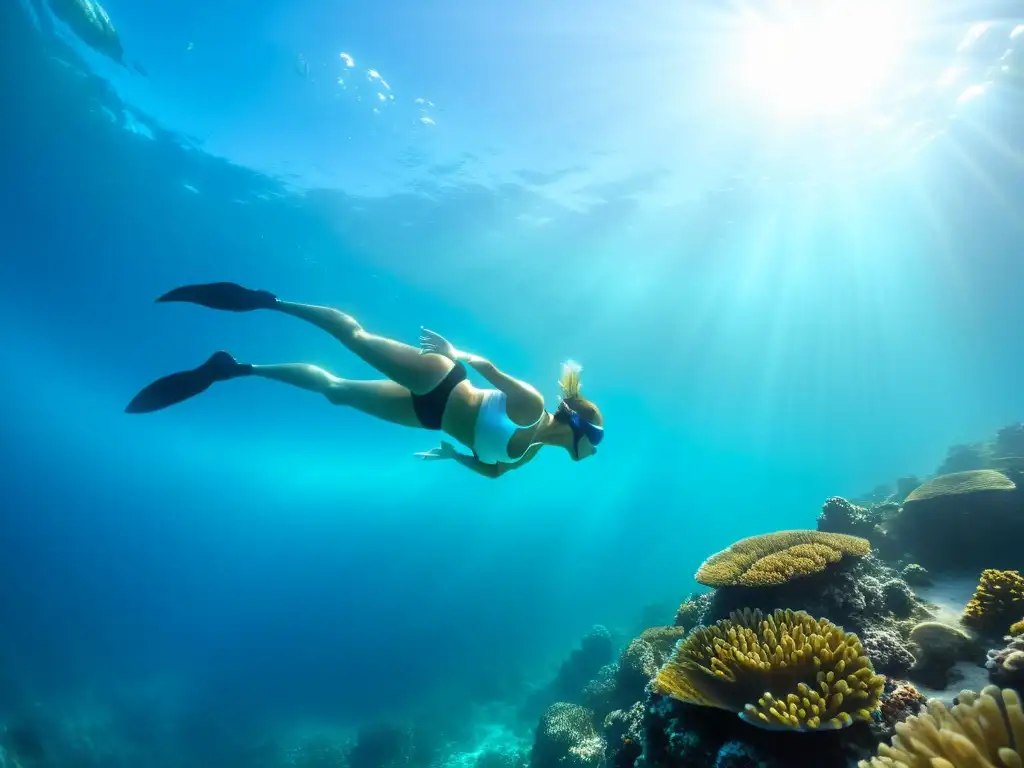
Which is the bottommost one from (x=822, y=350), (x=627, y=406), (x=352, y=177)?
(x=352, y=177)

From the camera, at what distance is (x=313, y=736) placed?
23953 mm

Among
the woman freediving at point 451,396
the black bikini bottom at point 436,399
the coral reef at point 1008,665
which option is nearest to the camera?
the coral reef at point 1008,665

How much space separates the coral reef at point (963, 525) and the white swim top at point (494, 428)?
8.73 metres

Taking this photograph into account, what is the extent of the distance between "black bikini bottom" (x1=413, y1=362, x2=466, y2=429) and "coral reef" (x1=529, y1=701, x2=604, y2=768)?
34.5ft

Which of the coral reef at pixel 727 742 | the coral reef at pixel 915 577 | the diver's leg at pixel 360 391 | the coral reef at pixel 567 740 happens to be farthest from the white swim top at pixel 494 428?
the coral reef at pixel 567 740

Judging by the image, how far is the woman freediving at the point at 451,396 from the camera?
14.1 ft

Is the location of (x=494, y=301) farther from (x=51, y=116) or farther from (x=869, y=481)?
(x=869, y=481)

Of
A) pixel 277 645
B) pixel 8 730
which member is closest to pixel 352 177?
pixel 8 730

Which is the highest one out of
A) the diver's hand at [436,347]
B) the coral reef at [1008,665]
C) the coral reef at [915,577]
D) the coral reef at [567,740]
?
the coral reef at [915,577]

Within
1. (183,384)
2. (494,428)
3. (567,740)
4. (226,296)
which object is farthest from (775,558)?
(567,740)

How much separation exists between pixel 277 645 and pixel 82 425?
29188 millimetres

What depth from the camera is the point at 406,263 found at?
21.1 meters

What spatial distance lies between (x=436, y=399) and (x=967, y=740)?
4343 mm

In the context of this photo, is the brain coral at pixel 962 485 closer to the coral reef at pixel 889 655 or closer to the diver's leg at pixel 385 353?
the coral reef at pixel 889 655
